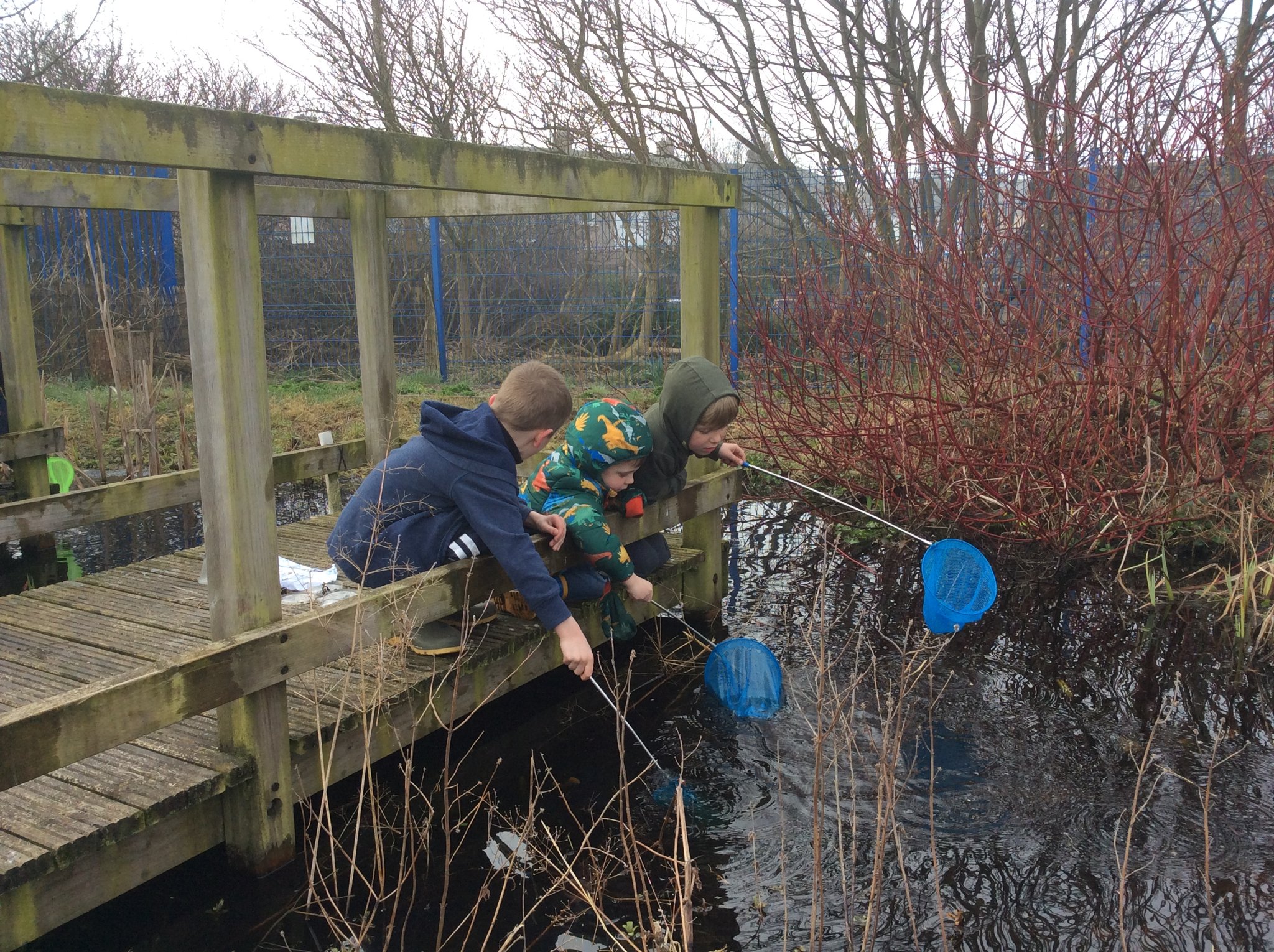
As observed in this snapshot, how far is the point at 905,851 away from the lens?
2.93 meters

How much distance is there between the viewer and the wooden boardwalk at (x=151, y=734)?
2.39 meters

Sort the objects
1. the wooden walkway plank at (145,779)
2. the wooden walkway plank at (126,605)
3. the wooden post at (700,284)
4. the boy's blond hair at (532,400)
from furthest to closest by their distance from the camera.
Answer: the wooden post at (700,284)
the wooden walkway plank at (126,605)
the boy's blond hair at (532,400)
the wooden walkway plank at (145,779)

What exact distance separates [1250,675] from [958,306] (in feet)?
6.94

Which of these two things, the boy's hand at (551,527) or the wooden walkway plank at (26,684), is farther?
the boy's hand at (551,527)

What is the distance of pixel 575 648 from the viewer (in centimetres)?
301

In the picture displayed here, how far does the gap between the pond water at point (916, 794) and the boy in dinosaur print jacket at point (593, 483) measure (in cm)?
58

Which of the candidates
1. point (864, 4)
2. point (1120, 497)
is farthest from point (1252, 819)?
point (864, 4)

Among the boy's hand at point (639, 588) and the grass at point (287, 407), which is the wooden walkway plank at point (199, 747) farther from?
the grass at point (287, 407)

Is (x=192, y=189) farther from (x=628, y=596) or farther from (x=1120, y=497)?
(x=1120, y=497)

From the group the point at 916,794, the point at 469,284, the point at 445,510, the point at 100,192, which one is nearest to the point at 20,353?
the point at 100,192

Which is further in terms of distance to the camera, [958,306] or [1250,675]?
[958,306]

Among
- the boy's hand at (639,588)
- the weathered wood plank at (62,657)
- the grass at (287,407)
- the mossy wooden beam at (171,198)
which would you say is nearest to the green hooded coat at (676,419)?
the boy's hand at (639,588)

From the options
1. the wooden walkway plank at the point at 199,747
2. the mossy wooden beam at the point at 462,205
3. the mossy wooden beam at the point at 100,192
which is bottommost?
the wooden walkway plank at the point at 199,747

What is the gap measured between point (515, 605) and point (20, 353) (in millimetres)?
3746
